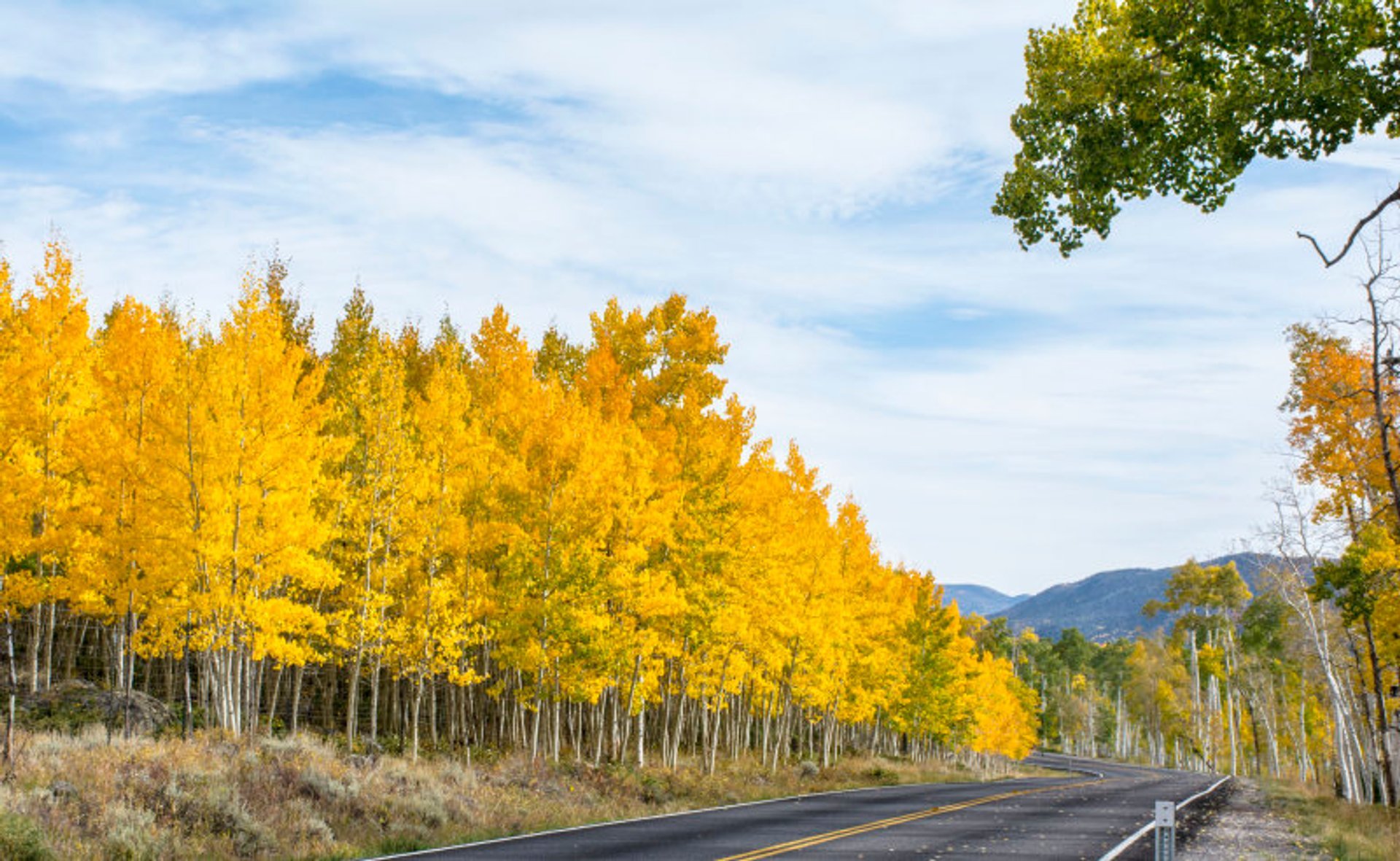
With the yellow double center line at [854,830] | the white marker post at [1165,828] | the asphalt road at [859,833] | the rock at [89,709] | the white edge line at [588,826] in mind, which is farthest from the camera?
the rock at [89,709]

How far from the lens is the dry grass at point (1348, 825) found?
685 inches

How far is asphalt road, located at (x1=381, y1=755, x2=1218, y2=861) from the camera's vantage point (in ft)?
48.3

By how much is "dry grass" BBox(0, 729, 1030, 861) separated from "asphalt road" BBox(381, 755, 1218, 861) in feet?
4.70

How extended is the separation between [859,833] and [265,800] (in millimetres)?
10160

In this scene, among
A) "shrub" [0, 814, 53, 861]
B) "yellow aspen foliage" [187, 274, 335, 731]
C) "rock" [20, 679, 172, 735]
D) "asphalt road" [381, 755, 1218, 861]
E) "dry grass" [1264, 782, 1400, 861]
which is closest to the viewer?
"shrub" [0, 814, 53, 861]

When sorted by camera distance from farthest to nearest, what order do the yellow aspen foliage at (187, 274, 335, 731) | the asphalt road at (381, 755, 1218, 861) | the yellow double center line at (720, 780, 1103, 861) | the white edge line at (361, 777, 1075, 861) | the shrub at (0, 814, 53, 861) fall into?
the yellow aspen foliage at (187, 274, 335, 731) < the asphalt road at (381, 755, 1218, 861) < the yellow double center line at (720, 780, 1103, 861) < the white edge line at (361, 777, 1075, 861) < the shrub at (0, 814, 53, 861)

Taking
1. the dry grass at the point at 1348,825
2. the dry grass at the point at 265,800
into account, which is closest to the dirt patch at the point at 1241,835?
the dry grass at the point at 1348,825

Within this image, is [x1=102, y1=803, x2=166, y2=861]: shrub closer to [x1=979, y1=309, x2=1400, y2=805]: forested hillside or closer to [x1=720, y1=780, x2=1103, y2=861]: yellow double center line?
[x1=720, y1=780, x2=1103, y2=861]: yellow double center line

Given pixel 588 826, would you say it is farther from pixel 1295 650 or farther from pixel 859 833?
pixel 1295 650

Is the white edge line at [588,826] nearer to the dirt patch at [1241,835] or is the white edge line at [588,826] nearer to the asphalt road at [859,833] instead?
the asphalt road at [859,833]

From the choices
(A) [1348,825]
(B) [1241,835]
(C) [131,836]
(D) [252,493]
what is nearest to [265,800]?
(C) [131,836]

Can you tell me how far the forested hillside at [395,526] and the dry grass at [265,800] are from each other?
2.08m

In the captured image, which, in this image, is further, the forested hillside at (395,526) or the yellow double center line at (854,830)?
the forested hillside at (395,526)

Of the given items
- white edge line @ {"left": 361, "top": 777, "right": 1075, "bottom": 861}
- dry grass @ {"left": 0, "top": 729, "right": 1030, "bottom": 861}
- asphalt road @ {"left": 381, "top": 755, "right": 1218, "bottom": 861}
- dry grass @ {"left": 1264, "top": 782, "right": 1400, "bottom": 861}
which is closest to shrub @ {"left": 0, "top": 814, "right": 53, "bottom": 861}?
dry grass @ {"left": 0, "top": 729, "right": 1030, "bottom": 861}
